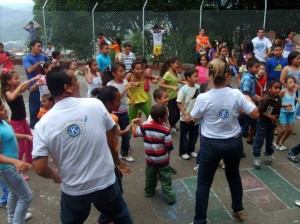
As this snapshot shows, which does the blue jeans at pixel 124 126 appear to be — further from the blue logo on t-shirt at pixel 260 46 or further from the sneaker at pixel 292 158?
the blue logo on t-shirt at pixel 260 46

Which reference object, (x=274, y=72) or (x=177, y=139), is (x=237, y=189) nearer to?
(x=177, y=139)

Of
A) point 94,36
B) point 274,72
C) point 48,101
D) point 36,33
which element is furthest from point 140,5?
point 48,101

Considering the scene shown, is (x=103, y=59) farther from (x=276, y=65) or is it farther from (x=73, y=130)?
(x=73, y=130)

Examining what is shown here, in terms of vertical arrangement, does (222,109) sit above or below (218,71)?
below

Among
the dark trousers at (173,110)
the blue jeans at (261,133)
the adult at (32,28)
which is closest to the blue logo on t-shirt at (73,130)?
the blue jeans at (261,133)

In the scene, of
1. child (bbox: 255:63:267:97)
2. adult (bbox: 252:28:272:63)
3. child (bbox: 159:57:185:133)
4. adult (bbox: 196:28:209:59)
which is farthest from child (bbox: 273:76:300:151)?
adult (bbox: 196:28:209:59)

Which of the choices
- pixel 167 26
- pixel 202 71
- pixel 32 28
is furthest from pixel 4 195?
pixel 167 26

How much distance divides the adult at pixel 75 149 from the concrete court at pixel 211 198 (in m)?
1.36

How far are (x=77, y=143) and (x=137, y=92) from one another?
3.28 meters

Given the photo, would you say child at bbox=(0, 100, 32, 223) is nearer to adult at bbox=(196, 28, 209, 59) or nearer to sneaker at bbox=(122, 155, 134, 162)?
sneaker at bbox=(122, 155, 134, 162)

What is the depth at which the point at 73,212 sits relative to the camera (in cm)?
270

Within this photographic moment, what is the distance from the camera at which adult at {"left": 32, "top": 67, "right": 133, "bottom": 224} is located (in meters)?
2.48

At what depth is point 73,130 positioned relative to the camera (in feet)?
8.12

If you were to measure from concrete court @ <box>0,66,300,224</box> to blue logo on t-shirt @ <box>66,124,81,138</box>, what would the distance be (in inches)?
71.5
